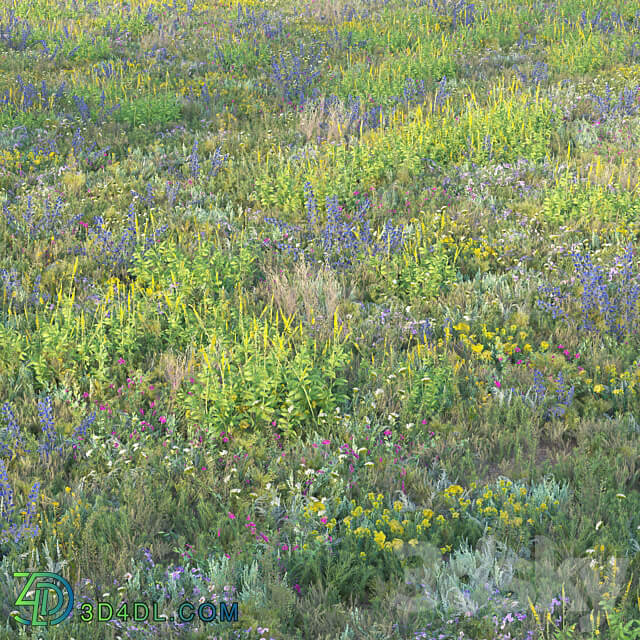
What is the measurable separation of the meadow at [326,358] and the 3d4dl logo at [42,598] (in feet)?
0.14

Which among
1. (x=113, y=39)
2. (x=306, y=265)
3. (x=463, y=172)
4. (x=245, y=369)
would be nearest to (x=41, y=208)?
(x=306, y=265)

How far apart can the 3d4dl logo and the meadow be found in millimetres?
42

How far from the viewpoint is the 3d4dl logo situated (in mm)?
3348

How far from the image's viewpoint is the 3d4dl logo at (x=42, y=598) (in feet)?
11.0

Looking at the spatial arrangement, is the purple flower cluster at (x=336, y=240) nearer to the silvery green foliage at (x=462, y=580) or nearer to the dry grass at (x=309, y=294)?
the dry grass at (x=309, y=294)

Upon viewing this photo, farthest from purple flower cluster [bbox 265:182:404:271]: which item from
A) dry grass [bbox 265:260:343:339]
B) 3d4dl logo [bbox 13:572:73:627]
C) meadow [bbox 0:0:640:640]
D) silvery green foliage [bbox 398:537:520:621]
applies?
3d4dl logo [bbox 13:572:73:627]

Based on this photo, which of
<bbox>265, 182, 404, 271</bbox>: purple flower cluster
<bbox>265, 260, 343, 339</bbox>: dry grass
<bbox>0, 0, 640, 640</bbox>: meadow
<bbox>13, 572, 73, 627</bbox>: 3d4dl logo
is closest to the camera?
<bbox>13, 572, 73, 627</bbox>: 3d4dl logo

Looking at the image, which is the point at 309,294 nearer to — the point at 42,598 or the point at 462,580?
the point at 462,580

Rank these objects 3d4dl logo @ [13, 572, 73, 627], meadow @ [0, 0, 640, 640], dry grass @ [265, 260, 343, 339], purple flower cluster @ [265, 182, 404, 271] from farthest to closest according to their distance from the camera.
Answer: purple flower cluster @ [265, 182, 404, 271]
dry grass @ [265, 260, 343, 339]
meadow @ [0, 0, 640, 640]
3d4dl logo @ [13, 572, 73, 627]

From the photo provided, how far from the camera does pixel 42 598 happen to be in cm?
346

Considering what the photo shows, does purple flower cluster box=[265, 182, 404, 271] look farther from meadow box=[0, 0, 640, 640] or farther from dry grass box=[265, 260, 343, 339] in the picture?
dry grass box=[265, 260, 343, 339]

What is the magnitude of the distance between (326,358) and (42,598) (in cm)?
253

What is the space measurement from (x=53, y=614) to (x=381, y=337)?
10.7 feet

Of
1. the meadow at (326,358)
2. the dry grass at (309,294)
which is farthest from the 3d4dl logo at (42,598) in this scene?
the dry grass at (309,294)
